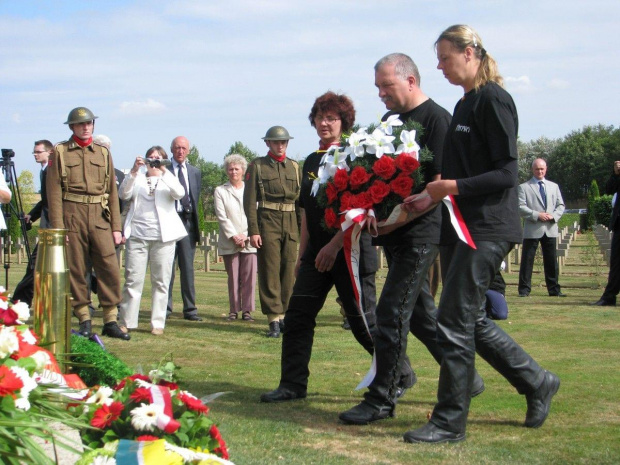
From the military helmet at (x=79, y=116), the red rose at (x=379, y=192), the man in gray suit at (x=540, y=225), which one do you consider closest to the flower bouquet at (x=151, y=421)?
the red rose at (x=379, y=192)

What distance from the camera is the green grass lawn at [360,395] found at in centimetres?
486

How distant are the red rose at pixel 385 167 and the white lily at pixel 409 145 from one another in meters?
0.11

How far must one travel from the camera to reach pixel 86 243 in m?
9.53

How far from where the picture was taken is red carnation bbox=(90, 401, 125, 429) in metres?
3.22

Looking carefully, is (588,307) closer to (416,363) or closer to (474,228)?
(416,363)

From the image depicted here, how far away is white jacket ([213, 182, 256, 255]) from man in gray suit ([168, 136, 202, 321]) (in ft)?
1.17

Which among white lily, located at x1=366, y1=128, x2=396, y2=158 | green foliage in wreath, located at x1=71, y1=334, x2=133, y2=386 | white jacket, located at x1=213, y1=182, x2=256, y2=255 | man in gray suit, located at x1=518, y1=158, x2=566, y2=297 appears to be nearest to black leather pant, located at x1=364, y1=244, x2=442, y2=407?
white lily, located at x1=366, y1=128, x2=396, y2=158

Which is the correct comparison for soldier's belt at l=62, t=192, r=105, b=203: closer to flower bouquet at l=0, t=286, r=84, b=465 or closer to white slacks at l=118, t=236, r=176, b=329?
white slacks at l=118, t=236, r=176, b=329

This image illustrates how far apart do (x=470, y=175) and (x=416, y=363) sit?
3253 mm

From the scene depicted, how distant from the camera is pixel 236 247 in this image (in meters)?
12.2

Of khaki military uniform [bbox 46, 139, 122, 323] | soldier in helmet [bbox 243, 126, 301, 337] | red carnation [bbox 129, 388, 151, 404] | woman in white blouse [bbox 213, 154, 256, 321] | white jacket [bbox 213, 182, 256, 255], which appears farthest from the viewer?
white jacket [bbox 213, 182, 256, 255]

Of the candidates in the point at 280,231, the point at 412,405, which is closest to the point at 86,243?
the point at 280,231

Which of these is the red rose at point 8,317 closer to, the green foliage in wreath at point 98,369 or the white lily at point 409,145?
the green foliage in wreath at point 98,369

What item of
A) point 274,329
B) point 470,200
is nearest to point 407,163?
point 470,200
